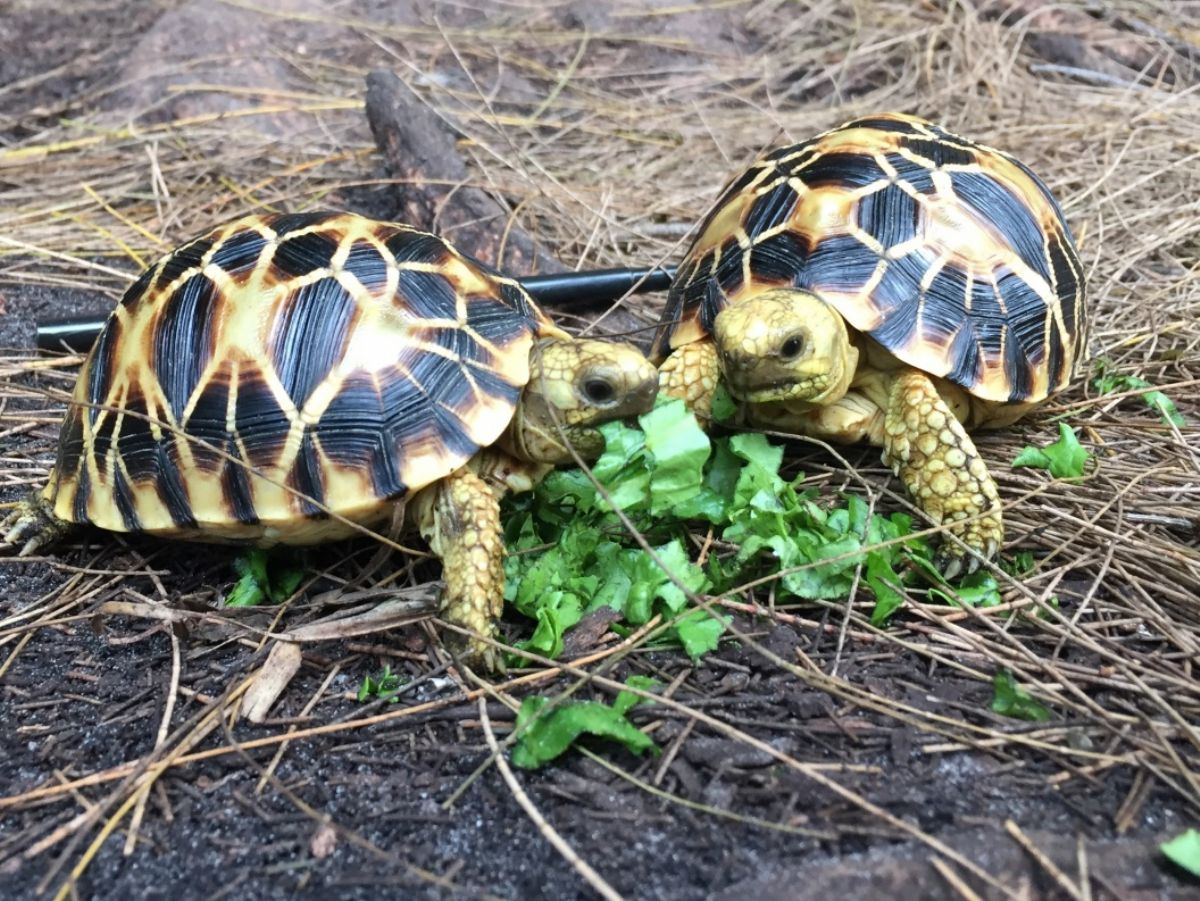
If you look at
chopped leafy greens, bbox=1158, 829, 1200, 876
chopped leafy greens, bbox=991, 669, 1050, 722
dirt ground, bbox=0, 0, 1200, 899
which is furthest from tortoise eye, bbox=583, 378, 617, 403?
chopped leafy greens, bbox=1158, 829, 1200, 876

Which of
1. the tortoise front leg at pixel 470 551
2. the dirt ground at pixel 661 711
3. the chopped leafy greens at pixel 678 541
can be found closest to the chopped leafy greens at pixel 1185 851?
the dirt ground at pixel 661 711

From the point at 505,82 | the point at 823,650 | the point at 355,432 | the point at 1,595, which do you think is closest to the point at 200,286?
the point at 355,432

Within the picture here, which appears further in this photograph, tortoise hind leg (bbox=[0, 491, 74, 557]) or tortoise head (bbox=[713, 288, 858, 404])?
tortoise hind leg (bbox=[0, 491, 74, 557])

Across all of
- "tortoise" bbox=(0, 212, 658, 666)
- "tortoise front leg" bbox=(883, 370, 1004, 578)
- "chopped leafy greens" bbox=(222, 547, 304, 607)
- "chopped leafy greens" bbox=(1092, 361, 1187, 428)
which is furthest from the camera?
"chopped leafy greens" bbox=(1092, 361, 1187, 428)

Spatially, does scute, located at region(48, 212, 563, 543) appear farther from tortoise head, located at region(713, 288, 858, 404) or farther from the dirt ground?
tortoise head, located at region(713, 288, 858, 404)

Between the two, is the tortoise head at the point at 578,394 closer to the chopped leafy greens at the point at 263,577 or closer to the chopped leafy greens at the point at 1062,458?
the chopped leafy greens at the point at 263,577

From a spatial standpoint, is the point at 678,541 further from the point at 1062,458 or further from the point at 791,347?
the point at 1062,458
